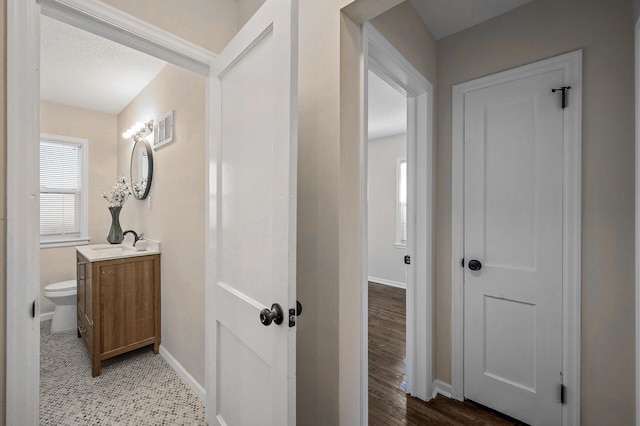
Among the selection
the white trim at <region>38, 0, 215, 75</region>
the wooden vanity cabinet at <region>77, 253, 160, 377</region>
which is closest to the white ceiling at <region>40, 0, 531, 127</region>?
the white trim at <region>38, 0, 215, 75</region>

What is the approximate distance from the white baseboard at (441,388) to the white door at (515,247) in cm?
12

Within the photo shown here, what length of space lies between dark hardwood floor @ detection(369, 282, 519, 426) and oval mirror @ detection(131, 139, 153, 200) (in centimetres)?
268

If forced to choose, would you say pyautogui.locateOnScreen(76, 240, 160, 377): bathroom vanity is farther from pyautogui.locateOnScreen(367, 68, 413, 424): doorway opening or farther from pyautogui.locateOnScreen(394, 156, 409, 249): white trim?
pyautogui.locateOnScreen(394, 156, 409, 249): white trim

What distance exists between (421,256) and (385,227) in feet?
10.5

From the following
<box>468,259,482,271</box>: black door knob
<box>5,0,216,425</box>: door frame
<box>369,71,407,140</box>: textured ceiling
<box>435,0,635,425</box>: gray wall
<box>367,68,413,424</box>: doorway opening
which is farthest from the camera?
<box>369,71,407,140</box>: textured ceiling

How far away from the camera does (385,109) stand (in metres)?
3.61

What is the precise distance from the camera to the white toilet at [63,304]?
281cm

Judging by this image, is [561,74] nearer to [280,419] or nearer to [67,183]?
[280,419]

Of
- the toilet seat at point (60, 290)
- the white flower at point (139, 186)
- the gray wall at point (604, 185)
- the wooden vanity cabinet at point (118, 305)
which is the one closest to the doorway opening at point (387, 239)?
the gray wall at point (604, 185)

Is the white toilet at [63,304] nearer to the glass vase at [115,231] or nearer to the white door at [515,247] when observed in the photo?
the glass vase at [115,231]

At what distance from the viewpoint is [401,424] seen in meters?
1.68

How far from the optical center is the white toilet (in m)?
2.81

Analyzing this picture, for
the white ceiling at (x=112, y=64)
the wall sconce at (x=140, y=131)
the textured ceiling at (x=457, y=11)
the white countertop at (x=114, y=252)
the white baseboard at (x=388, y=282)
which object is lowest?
the white baseboard at (x=388, y=282)

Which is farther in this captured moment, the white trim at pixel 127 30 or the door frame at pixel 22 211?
the white trim at pixel 127 30
